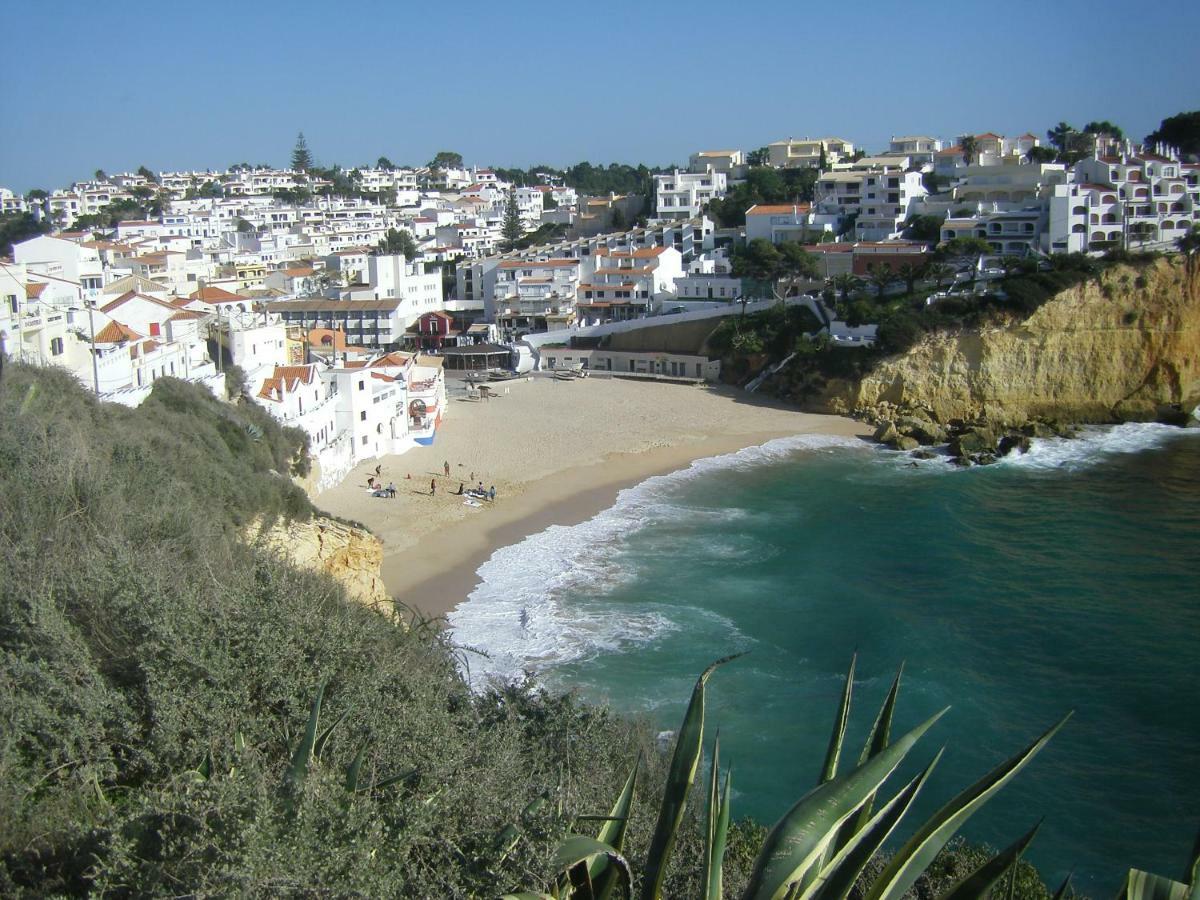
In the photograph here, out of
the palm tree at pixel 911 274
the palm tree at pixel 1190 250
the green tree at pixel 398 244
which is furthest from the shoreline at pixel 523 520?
the green tree at pixel 398 244

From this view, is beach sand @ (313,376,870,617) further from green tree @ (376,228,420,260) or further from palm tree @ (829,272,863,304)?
green tree @ (376,228,420,260)

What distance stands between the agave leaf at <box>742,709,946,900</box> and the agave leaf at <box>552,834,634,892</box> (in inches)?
41.7

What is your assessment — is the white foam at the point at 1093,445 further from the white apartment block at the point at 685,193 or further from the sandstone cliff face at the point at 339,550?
the white apartment block at the point at 685,193

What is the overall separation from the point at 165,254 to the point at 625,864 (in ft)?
174

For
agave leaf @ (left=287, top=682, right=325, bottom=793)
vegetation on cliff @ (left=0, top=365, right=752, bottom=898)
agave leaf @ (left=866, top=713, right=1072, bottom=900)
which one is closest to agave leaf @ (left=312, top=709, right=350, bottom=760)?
vegetation on cliff @ (left=0, top=365, right=752, bottom=898)

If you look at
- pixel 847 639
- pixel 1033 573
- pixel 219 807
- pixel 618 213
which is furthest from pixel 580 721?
pixel 618 213

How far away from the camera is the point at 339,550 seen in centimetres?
1720

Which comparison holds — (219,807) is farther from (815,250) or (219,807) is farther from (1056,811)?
(815,250)

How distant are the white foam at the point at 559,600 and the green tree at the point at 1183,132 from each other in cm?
5302

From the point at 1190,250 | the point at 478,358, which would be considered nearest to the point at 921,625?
the point at 1190,250

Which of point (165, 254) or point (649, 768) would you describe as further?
point (165, 254)

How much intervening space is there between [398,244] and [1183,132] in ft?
167

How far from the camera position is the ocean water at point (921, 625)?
14391 mm

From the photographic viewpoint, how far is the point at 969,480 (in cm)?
3098
